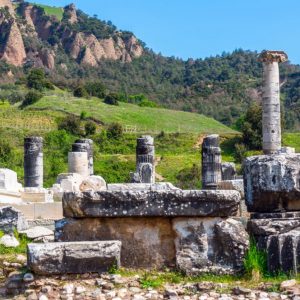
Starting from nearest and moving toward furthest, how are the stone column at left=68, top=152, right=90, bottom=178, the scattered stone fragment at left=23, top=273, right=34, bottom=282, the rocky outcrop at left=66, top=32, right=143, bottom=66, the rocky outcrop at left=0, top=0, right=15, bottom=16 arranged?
1. the scattered stone fragment at left=23, top=273, right=34, bottom=282
2. the stone column at left=68, top=152, right=90, bottom=178
3. the rocky outcrop at left=66, top=32, right=143, bottom=66
4. the rocky outcrop at left=0, top=0, right=15, bottom=16

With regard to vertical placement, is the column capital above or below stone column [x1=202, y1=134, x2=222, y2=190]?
above

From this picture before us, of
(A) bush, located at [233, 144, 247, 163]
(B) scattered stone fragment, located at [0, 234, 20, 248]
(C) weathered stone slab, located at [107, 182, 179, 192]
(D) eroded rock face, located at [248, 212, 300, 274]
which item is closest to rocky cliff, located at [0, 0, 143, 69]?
(A) bush, located at [233, 144, 247, 163]

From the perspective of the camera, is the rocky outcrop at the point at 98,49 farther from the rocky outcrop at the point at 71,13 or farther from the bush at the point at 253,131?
the bush at the point at 253,131

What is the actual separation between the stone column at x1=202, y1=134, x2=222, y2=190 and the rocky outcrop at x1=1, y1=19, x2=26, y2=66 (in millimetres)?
112513

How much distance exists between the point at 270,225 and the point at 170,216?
977 millimetres

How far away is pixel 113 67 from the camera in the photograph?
144 m

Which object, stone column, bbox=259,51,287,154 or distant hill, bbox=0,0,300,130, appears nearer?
stone column, bbox=259,51,287,154

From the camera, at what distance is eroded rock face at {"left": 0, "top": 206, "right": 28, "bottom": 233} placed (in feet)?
37.6

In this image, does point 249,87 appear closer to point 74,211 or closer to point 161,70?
point 161,70

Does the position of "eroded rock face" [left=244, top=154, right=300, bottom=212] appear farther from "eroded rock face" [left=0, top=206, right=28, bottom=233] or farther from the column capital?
the column capital

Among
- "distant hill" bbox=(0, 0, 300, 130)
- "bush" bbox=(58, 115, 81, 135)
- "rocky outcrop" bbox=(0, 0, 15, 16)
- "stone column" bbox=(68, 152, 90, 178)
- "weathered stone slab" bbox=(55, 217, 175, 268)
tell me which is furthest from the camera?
"rocky outcrop" bbox=(0, 0, 15, 16)

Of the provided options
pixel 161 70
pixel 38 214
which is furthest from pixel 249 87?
pixel 38 214

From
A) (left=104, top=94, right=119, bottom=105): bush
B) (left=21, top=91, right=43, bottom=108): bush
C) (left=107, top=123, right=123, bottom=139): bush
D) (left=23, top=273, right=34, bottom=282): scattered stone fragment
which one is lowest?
(left=23, top=273, right=34, bottom=282): scattered stone fragment

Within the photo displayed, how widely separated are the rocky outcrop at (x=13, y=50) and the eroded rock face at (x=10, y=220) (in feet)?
415
